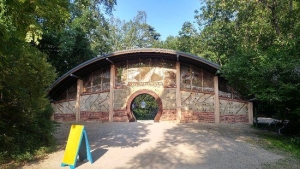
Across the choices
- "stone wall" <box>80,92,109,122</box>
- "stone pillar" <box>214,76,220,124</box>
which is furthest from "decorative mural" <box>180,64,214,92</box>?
"stone wall" <box>80,92,109,122</box>

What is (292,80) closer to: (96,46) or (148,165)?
(148,165)

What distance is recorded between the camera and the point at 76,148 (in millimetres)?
5648

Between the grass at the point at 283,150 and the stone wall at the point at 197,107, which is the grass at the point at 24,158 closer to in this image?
the grass at the point at 283,150

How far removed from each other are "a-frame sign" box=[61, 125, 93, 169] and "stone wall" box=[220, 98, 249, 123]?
1039cm

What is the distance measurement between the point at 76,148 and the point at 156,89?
389 inches

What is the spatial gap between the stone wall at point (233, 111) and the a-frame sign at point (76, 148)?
10.4m

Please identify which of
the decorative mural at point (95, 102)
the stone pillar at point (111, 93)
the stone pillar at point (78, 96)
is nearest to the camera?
the stone pillar at point (111, 93)

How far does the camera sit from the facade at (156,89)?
14.6m

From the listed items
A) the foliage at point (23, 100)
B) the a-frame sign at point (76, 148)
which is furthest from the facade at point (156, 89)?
the a-frame sign at point (76, 148)

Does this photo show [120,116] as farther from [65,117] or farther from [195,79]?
[195,79]

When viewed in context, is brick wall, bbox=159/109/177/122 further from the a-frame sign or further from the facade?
the a-frame sign

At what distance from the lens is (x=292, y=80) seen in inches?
317

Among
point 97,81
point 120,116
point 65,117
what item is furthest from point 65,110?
point 120,116

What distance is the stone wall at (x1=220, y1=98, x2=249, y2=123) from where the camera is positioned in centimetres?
1451
